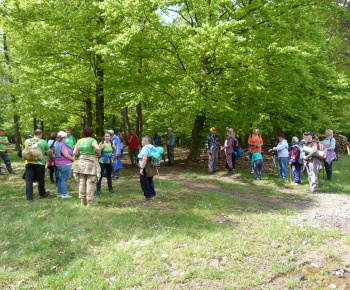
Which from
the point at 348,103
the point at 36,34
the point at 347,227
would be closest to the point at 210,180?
the point at 347,227

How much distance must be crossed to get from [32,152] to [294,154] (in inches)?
358

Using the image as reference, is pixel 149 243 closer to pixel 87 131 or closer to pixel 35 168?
pixel 87 131

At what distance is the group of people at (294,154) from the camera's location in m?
8.23

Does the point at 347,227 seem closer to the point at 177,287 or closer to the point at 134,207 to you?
the point at 177,287

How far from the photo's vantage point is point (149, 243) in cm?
427

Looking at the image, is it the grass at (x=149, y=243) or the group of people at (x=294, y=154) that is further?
the group of people at (x=294, y=154)

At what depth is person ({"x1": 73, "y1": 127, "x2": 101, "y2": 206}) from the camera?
590 cm

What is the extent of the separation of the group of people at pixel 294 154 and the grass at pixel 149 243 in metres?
2.50

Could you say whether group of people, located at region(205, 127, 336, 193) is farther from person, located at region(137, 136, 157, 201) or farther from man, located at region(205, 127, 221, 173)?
person, located at region(137, 136, 157, 201)

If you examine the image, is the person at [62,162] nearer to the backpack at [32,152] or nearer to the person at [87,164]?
the backpack at [32,152]

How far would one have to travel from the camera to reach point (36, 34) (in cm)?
1042

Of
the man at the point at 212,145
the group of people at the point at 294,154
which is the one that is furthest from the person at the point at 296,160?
the man at the point at 212,145

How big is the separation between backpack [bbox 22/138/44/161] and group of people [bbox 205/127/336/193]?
25.2 feet

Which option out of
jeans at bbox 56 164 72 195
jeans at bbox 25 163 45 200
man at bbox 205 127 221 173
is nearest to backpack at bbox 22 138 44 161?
jeans at bbox 25 163 45 200
